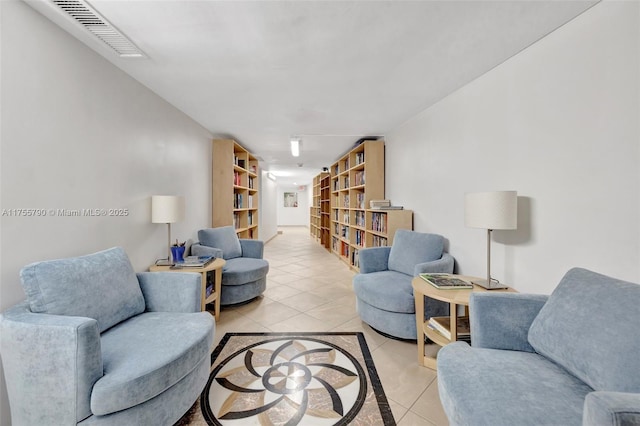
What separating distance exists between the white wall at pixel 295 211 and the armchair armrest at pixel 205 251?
408 inches

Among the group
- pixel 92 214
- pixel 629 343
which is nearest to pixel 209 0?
pixel 92 214

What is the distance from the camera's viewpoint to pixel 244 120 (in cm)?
338

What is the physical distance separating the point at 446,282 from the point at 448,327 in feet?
1.08

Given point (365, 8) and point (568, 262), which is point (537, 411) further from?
point (365, 8)

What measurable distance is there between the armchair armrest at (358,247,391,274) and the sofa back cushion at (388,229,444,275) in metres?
0.07

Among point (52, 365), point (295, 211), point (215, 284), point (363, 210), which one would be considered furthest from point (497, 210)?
point (295, 211)

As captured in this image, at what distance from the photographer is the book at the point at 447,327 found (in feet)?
5.97

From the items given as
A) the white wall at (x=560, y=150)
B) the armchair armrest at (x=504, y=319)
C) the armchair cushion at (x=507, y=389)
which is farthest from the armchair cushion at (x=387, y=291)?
the armchair cushion at (x=507, y=389)

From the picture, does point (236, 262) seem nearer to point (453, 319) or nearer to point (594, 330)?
point (453, 319)

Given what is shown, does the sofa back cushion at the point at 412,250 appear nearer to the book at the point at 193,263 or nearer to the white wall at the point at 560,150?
the white wall at the point at 560,150

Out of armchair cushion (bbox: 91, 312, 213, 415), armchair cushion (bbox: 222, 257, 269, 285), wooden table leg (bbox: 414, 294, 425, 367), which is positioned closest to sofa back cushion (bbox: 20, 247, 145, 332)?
armchair cushion (bbox: 91, 312, 213, 415)

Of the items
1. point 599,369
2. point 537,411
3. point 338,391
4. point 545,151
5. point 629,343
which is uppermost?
point 545,151

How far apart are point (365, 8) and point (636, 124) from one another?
150 cm

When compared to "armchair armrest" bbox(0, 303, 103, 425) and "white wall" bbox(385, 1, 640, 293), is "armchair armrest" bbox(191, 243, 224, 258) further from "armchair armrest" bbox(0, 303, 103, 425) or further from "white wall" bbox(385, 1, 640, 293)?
"white wall" bbox(385, 1, 640, 293)
